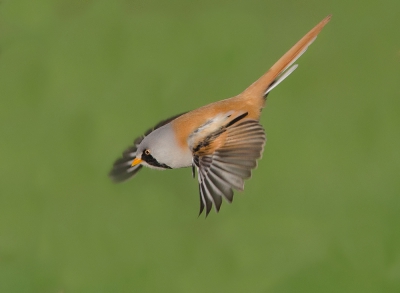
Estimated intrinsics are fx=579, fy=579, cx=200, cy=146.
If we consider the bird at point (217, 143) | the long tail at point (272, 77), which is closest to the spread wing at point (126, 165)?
the bird at point (217, 143)

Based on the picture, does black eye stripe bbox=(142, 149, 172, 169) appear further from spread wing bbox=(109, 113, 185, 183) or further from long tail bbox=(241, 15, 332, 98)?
long tail bbox=(241, 15, 332, 98)

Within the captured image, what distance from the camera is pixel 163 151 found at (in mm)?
1780

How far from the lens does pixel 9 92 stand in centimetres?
238

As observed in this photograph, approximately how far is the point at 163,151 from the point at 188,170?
45 cm

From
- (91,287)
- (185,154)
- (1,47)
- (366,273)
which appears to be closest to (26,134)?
(1,47)

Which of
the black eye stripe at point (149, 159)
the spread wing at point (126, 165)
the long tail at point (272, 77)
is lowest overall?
the black eye stripe at point (149, 159)

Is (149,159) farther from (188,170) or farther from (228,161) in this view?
(188,170)

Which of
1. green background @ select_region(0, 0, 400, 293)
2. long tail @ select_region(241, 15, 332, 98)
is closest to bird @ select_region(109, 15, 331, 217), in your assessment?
long tail @ select_region(241, 15, 332, 98)

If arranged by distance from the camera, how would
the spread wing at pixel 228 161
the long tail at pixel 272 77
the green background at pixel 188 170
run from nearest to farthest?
the spread wing at pixel 228 161 < the long tail at pixel 272 77 < the green background at pixel 188 170

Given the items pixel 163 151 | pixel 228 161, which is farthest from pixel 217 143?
pixel 163 151

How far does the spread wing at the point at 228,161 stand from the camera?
163 centimetres

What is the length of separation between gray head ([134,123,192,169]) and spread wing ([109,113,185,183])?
17 cm

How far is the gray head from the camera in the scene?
1.79 m

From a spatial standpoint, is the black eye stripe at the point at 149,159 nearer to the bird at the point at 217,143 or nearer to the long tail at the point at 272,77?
the bird at the point at 217,143
